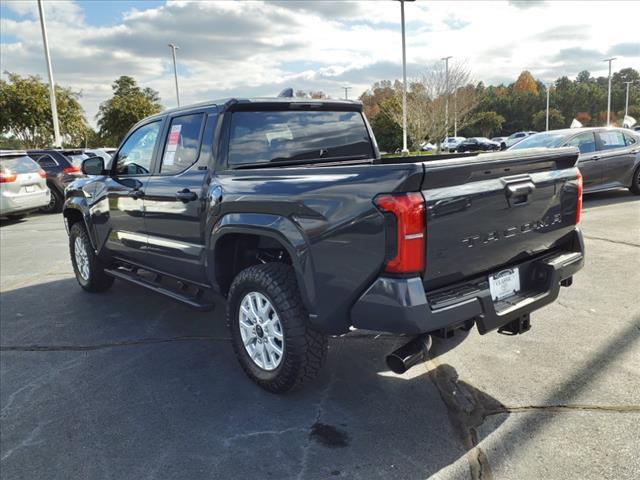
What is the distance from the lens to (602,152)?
993cm

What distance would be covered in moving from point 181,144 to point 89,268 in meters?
2.49

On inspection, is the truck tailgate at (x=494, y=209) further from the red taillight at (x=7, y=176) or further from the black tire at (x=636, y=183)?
the red taillight at (x=7, y=176)

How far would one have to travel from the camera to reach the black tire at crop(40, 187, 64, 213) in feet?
45.8

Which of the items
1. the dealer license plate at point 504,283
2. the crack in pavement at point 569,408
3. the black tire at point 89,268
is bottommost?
the crack in pavement at point 569,408

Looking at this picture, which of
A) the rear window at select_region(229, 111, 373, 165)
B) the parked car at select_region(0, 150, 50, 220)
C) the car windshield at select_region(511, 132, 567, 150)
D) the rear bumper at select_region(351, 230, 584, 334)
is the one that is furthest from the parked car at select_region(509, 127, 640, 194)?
the parked car at select_region(0, 150, 50, 220)

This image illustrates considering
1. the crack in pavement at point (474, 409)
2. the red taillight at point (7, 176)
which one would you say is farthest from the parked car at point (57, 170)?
the crack in pavement at point (474, 409)

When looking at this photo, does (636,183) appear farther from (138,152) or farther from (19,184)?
(19,184)

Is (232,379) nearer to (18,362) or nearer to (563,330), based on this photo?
(18,362)

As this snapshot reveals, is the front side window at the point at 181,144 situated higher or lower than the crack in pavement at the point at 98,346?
higher

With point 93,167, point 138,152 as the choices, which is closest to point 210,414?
point 138,152

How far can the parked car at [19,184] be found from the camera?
11.4m

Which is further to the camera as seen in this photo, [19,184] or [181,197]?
[19,184]

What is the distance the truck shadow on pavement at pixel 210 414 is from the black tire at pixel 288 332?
166 mm

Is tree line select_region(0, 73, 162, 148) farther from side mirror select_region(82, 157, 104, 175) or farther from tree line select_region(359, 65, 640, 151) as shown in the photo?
side mirror select_region(82, 157, 104, 175)
